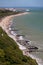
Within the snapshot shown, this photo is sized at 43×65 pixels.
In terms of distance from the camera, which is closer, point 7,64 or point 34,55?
point 7,64

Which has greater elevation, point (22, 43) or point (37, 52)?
point (22, 43)

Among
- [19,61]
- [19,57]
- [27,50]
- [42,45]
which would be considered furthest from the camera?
[42,45]

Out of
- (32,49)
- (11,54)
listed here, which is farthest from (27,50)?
(11,54)

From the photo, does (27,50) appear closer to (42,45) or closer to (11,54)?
(42,45)

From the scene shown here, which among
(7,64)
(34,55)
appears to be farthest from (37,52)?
(7,64)

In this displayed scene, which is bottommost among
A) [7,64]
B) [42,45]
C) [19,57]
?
[7,64]

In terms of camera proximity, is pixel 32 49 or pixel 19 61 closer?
pixel 19 61

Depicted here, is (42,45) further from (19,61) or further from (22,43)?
(19,61)

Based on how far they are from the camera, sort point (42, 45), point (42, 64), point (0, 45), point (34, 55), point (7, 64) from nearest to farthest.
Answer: point (7, 64), point (0, 45), point (42, 64), point (34, 55), point (42, 45)

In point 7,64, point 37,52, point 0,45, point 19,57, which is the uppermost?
point 37,52

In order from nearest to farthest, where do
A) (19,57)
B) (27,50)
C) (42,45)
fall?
(19,57) → (27,50) → (42,45)
